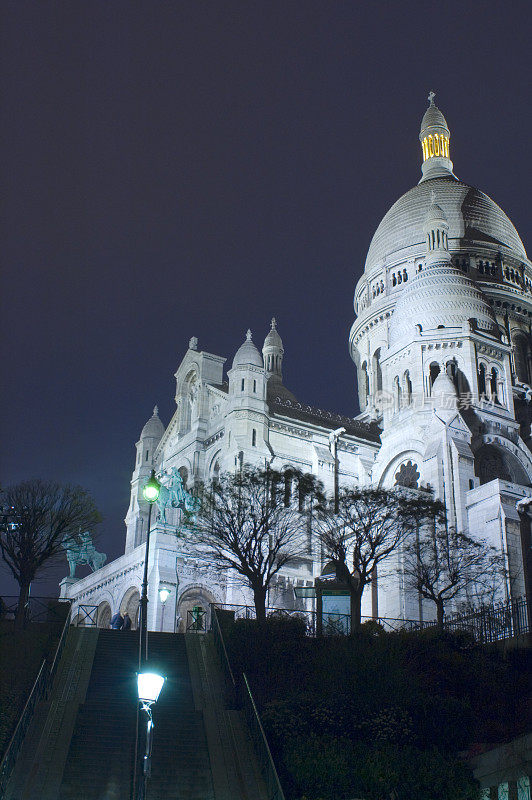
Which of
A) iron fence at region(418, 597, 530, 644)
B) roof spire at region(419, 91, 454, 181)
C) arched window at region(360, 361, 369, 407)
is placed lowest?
iron fence at region(418, 597, 530, 644)

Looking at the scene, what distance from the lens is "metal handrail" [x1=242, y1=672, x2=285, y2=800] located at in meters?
20.9

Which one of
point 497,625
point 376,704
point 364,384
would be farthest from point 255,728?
point 364,384

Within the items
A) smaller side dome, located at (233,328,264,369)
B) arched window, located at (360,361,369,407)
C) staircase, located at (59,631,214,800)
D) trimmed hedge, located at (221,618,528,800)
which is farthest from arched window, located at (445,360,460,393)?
staircase, located at (59,631,214,800)

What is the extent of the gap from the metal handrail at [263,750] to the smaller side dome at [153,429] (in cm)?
4698

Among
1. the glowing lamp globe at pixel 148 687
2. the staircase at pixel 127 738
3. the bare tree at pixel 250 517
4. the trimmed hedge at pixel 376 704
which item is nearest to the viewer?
the glowing lamp globe at pixel 148 687

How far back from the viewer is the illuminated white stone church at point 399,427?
5038 cm

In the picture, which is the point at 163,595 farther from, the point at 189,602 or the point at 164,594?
the point at 189,602

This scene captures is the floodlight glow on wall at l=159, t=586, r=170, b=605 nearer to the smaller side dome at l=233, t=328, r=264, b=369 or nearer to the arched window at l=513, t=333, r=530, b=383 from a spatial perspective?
the smaller side dome at l=233, t=328, r=264, b=369

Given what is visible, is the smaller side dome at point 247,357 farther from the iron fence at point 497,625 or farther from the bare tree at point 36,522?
the iron fence at point 497,625

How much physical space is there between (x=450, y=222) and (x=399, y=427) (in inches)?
1198

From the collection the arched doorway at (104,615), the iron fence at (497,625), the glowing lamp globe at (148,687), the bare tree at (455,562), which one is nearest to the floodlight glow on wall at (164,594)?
the arched doorway at (104,615)

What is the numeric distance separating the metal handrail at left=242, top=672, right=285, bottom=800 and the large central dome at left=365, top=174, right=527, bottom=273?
6293 centimetres

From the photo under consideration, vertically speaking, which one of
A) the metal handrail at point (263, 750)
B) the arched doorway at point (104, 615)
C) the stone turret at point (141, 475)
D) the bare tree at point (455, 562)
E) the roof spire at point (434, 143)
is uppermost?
the roof spire at point (434, 143)

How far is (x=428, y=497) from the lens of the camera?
162ft
